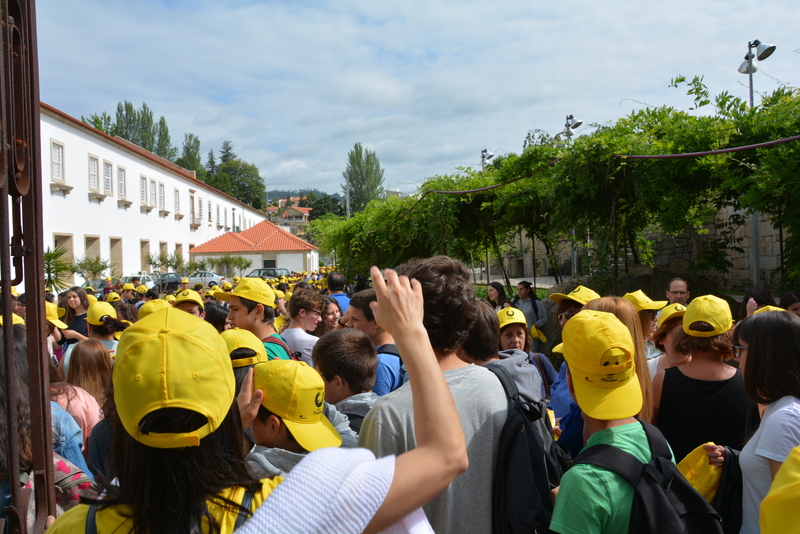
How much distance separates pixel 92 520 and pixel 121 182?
1318 inches

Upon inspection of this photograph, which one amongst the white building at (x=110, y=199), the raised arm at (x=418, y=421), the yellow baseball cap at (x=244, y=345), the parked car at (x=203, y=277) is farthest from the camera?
the parked car at (x=203, y=277)

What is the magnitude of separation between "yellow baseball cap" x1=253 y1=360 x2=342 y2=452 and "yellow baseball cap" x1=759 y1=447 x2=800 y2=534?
130cm

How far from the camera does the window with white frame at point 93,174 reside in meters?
26.9

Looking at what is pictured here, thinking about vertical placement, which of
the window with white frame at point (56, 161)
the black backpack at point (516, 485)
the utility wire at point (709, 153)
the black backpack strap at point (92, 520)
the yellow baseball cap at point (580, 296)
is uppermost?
the window with white frame at point (56, 161)

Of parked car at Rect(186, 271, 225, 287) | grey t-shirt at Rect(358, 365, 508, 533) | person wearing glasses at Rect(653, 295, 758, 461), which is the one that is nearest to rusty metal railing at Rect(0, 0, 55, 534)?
grey t-shirt at Rect(358, 365, 508, 533)

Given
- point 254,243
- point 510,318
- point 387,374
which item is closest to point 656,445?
point 387,374

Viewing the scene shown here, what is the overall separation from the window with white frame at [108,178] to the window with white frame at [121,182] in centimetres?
87

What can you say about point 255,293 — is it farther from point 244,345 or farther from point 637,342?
point 637,342

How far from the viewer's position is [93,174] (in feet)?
89.2

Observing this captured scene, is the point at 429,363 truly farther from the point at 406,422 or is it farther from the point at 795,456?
the point at 795,456

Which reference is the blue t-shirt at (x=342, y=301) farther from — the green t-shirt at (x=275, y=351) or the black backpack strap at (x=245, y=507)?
the black backpack strap at (x=245, y=507)

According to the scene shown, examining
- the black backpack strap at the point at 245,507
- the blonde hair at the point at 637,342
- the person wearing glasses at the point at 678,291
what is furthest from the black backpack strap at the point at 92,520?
the person wearing glasses at the point at 678,291

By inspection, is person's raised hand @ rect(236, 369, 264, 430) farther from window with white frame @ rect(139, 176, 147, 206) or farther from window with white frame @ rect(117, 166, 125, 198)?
window with white frame @ rect(139, 176, 147, 206)

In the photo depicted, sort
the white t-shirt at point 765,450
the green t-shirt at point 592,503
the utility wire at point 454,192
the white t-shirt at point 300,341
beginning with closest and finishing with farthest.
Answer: the green t-shirt at point 592,503
the white t-shirt at point 765,450
the white t-shirt at point 300,341
the utility wire at point 454,192
